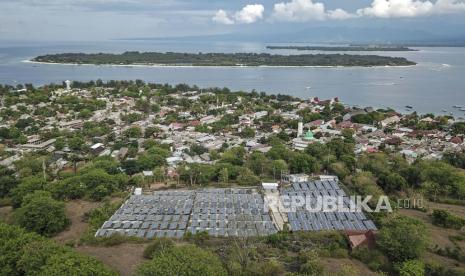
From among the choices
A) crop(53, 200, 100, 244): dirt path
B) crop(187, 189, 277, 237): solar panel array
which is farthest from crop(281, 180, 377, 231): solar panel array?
crop(53, 200, 100, 244): dirt path

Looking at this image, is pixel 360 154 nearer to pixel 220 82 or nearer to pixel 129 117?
pixel 129 117

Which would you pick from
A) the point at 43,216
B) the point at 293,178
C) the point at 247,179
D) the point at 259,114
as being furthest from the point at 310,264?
the point at 259,114

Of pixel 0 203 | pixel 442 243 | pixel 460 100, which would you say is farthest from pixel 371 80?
pixel 0 203

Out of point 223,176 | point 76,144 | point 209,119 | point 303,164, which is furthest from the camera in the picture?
point 209,119

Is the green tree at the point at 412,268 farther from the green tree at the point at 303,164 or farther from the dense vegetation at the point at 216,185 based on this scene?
the green tree at the point at 303,164

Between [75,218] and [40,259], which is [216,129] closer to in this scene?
[75,218]
